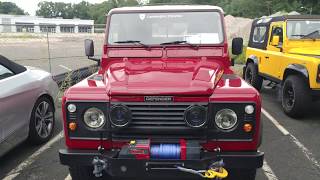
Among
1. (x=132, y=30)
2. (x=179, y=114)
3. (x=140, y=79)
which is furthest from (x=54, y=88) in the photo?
(x=179, y=114)

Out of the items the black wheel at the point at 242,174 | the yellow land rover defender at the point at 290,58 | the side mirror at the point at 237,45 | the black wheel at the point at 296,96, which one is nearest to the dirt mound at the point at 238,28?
the yellow land rover defender at the point at 290,58

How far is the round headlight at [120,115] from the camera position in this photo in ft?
11.1

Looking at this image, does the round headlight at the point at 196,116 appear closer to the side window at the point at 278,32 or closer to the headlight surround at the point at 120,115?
the headlight surround at the point at 120,115

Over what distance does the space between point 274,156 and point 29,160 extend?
3.20 m

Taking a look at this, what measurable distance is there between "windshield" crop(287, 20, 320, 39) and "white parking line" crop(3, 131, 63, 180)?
4980mm

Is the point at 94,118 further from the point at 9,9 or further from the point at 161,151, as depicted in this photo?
the point at 9,9

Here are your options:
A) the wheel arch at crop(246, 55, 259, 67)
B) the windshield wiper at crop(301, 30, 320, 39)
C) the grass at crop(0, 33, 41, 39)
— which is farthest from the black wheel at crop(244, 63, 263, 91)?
the grass at crop(0, 33, 41, 39)

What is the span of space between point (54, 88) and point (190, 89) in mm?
3312

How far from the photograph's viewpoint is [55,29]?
36.9 feet

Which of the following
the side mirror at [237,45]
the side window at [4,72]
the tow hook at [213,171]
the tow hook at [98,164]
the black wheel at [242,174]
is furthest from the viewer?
the side mirror at [237,45]

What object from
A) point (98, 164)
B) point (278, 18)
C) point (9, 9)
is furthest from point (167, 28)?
point (9, 9)

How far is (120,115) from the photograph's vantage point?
3.41 meters

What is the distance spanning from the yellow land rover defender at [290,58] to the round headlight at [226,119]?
3.61 metres

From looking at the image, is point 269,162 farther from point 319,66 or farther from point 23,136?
point 23,136
